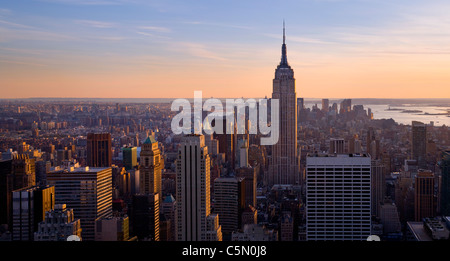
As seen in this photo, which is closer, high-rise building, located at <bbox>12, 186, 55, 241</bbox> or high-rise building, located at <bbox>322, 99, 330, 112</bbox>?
high-rise building, located at <bbox>12, 186, 55, 241</bbox>

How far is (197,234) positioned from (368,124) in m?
4.14

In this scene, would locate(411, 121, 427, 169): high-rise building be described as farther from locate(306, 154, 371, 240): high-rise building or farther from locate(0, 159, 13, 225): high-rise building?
locate(0, 159, 13, 225): high-rise building

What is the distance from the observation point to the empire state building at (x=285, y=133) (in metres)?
14.0

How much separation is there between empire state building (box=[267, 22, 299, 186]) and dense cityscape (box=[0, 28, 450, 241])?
218 cm

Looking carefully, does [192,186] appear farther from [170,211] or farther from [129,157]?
[129,157]

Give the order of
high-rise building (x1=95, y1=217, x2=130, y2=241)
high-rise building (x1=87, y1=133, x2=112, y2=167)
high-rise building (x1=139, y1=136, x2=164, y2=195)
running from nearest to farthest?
high-rise building (x1=95, y1=217, x2=130, y2=241)
high-rise building (x1=87, y1=133, x2=112, y2=167)
high-rise building (x1=139, y1=136, x2=164, y2=195)

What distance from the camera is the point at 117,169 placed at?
1119cm

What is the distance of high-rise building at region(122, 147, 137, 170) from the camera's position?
11203 mm

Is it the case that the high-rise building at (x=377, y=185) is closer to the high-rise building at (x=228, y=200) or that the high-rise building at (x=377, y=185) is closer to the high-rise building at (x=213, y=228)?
the high-rise building at (x=228, y=200)

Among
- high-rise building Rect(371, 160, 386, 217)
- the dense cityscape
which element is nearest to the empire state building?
the dense cityscape

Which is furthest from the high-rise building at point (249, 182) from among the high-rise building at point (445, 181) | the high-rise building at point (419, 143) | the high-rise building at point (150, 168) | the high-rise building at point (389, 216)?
the high-rise building at point (445, 181)

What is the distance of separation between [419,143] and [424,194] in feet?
3.60

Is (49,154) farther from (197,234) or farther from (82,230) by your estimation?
(197,234)
